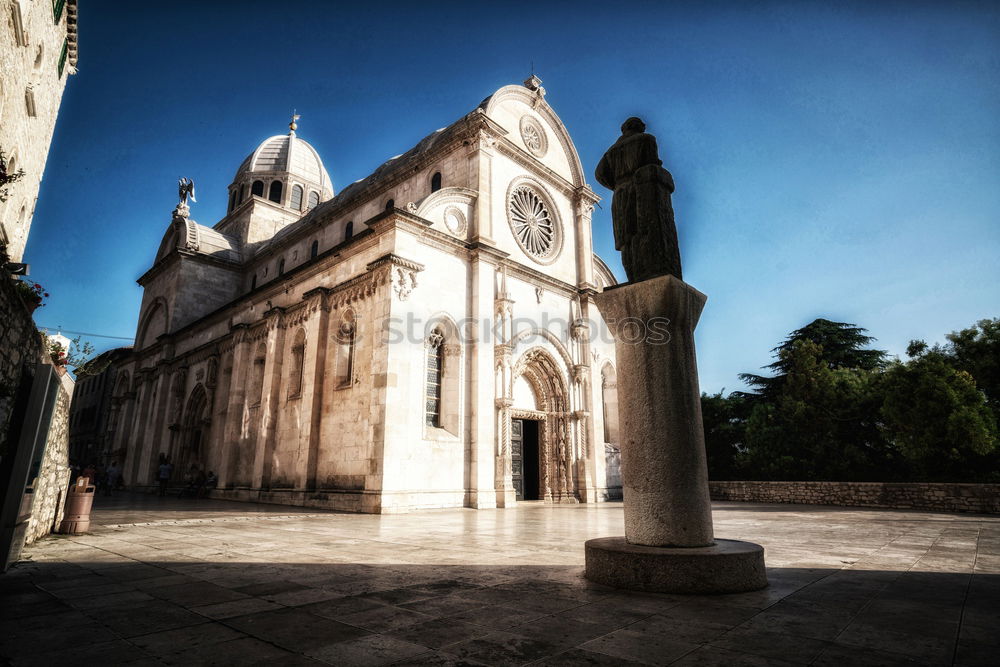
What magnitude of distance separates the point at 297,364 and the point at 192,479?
8172mm

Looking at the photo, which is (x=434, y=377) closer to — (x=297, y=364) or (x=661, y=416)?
(x=297, y=364)

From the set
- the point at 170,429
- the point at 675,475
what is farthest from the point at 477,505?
the point at 170,429

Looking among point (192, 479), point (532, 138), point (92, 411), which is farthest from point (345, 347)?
point (92, 411)

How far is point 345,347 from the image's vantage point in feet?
56.0

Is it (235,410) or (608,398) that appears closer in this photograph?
(235,410)

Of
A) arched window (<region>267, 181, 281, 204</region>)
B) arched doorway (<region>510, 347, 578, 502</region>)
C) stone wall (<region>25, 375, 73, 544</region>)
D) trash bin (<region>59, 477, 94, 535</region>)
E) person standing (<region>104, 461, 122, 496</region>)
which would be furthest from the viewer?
arched window (<region>267, 181, 281, 204</region>)

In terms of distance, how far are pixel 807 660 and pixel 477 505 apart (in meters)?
13.7

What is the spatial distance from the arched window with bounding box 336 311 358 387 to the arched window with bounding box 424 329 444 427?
8.21 ft

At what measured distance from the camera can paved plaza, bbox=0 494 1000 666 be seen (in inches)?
113

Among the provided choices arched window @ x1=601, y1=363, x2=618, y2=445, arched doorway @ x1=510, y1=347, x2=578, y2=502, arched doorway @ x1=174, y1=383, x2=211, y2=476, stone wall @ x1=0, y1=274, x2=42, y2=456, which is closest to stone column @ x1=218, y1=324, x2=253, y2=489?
arched doorway @ x1=174, y1=383, x2=211, y2=476

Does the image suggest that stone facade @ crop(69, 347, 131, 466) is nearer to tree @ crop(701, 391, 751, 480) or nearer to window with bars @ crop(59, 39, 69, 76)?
window with bars @ crop(59, 39, 69, 76)

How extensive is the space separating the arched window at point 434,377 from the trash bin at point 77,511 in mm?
8645

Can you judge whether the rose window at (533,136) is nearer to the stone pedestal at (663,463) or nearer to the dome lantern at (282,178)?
the stone pedestal at (663,463)

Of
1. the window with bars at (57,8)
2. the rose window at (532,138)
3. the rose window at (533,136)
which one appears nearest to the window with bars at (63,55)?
the window with bars at (57,8)
